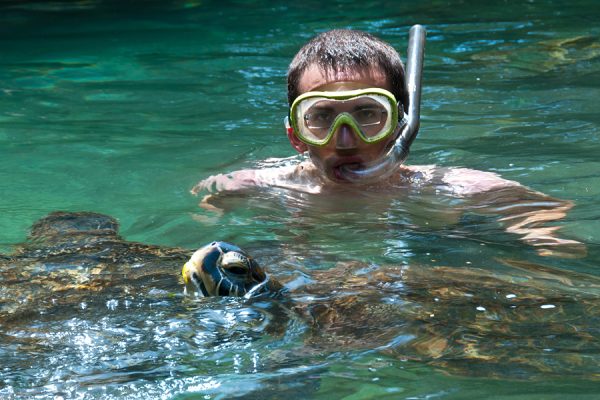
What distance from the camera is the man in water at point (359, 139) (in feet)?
12.5

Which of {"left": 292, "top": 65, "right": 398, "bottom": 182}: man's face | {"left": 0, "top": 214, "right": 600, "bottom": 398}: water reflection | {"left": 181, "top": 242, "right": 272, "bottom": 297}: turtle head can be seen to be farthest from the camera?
{"left": 292, "top": 65, "right": 398, "bottom": 182}: man's face

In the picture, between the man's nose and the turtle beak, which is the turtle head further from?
the man's nose

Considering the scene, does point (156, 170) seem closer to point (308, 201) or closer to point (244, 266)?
point (308, 201)

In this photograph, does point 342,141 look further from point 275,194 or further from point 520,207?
point 520,207

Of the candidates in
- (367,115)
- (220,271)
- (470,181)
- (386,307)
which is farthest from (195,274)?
(470,181)

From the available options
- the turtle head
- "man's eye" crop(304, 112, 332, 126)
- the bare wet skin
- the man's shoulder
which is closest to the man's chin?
"man's eye" crop(304, 112, 332, 126)

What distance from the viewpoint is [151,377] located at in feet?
7.84

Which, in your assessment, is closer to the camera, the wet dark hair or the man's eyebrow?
the man's eyebrow

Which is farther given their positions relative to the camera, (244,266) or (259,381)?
(244,266)

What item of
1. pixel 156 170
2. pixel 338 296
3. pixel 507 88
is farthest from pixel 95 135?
pixel 338 296

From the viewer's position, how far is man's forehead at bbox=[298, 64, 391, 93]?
13.0ft

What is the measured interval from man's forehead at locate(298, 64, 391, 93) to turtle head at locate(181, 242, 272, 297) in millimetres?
1364

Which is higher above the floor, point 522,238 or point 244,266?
point 244,266

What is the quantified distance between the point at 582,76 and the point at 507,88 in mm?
641
